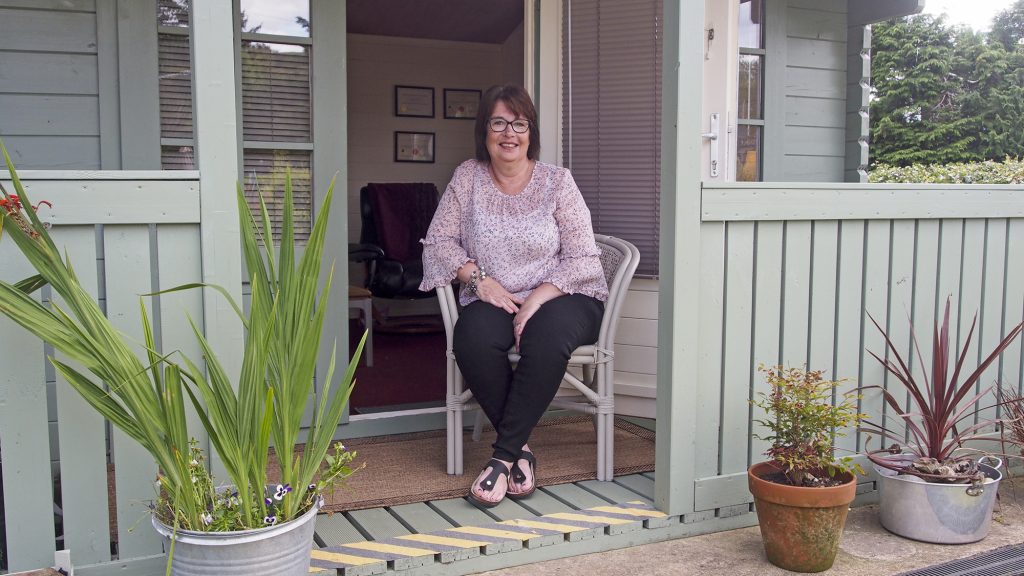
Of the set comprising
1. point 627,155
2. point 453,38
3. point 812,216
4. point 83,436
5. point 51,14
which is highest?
point 453,38

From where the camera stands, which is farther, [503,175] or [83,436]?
[503,175]

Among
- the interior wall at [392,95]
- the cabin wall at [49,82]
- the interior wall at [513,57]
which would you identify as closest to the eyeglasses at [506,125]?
the cabin wall at [49,82]

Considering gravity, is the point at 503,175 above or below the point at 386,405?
above

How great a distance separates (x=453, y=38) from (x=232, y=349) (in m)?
5.31

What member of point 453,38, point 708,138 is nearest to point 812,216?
point 708,138

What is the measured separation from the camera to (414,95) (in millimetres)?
7012

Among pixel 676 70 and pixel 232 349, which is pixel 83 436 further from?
pixel 676 70

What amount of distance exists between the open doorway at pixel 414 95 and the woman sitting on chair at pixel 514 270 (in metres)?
3.14

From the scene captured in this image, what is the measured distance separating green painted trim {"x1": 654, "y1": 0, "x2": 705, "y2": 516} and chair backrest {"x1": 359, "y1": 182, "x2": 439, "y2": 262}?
134 inches

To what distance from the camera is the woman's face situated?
9.63 ft

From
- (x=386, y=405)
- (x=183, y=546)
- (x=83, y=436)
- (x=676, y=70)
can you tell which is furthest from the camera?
(x=386, y=405)

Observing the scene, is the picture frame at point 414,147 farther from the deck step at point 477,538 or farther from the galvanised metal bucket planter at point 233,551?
the galvanised metal bucket planter at point 233,551

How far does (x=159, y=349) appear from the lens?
2102 millimetres

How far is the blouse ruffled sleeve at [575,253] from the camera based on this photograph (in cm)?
288
